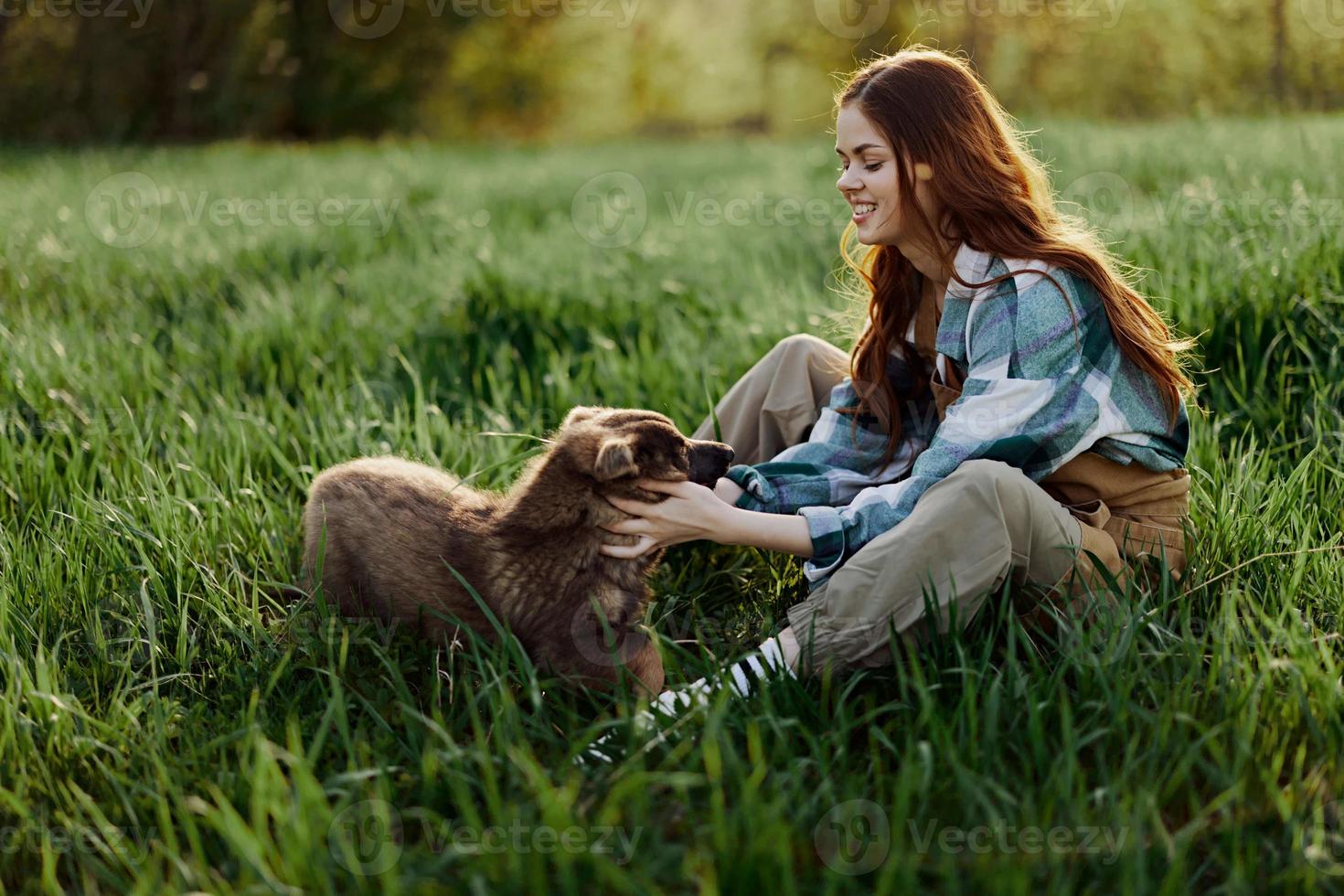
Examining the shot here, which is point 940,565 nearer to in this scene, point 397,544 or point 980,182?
point 980,182

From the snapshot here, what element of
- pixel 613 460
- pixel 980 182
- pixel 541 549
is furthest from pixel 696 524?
pixel 980 182

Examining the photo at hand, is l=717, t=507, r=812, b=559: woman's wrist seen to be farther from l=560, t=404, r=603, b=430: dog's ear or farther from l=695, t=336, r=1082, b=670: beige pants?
l=560, t=404, r=603, b=430: dog's ear

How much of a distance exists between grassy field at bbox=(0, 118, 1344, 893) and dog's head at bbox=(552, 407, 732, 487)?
444mm

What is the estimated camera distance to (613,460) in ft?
8.64

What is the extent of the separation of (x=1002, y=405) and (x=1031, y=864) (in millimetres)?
1165

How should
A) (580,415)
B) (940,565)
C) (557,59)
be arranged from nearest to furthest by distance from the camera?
(940,565) → (580,415) → (557,59)

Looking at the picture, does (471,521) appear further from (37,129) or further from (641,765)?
(37,129)

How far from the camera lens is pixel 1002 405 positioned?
266 centimetres

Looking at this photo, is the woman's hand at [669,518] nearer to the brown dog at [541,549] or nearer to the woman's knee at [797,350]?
the brown dog at [541,549]

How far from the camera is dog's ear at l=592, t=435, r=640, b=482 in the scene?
2.63 meters

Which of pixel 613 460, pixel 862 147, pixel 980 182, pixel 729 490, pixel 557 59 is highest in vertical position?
pixel 557 59

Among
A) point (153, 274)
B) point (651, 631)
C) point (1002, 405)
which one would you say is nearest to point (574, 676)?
point (651, 631)

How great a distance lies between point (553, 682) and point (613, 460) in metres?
0.56

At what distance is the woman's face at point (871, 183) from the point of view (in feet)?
9.60
